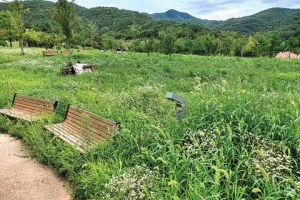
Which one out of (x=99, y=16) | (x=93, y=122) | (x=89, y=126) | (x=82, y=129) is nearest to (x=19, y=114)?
(x=82, y=129)

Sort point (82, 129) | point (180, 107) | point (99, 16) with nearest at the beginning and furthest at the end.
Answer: point (180, 107), point (82, 129), point (99, 16)

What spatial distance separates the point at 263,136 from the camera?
11.8ft

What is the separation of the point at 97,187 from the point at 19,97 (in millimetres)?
5749

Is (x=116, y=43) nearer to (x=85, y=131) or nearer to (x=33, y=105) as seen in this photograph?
(x=33, y=105)

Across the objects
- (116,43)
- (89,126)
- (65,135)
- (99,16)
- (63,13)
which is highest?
(99,16)

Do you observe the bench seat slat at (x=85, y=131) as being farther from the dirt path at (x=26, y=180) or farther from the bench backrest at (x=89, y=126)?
the dirt path at (x=26, y=180)

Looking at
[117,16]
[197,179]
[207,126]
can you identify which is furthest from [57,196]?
[117,16]

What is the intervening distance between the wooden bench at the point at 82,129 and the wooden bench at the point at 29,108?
96cm

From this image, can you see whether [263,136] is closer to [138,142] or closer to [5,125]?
[138,142]

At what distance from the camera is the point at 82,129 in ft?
16.6

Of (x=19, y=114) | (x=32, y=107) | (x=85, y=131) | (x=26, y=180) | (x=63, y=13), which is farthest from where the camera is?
(x=63, y=13)

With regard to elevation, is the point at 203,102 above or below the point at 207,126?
above

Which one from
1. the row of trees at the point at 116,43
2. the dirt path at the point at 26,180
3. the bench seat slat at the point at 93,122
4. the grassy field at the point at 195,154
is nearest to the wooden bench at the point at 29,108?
the grassy field at the point at 195,154

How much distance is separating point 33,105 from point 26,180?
349 cm
